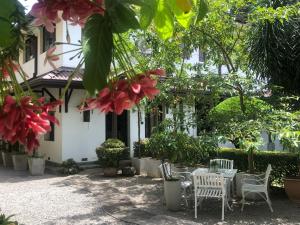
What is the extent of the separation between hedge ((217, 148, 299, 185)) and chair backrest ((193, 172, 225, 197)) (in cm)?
261

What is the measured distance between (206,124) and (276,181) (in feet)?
9.61

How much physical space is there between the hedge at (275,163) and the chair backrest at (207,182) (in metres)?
2.61

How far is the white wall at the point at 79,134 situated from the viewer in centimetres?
1446

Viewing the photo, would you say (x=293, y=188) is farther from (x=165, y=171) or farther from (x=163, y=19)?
(x=163, y=19)

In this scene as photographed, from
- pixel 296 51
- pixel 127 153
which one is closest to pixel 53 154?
pixel 127 153

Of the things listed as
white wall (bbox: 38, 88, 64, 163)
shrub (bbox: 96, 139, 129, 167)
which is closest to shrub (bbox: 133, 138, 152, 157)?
shrub (bbox: 96, 139, 129, 167)

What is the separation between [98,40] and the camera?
626 millimetres

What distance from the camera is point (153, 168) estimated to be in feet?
43.1

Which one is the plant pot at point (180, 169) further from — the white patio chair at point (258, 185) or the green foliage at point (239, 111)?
the green foliage at point (239, 111)

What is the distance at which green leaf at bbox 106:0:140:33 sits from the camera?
0.66 m

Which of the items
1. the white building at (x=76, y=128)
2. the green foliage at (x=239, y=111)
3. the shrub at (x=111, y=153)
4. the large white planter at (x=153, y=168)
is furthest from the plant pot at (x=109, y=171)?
the green foliage at (x=239, y=111)

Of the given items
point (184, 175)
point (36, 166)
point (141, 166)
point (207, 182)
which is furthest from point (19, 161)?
point (207, 182)

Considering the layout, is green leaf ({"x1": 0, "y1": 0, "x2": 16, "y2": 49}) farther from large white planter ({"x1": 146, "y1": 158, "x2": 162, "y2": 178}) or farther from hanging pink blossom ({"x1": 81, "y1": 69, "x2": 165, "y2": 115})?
large white planter ({"x1": 146, "y1": 158, "x2": 162, "y2": 178})

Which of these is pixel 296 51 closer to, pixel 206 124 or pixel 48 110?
pixel 206 124
